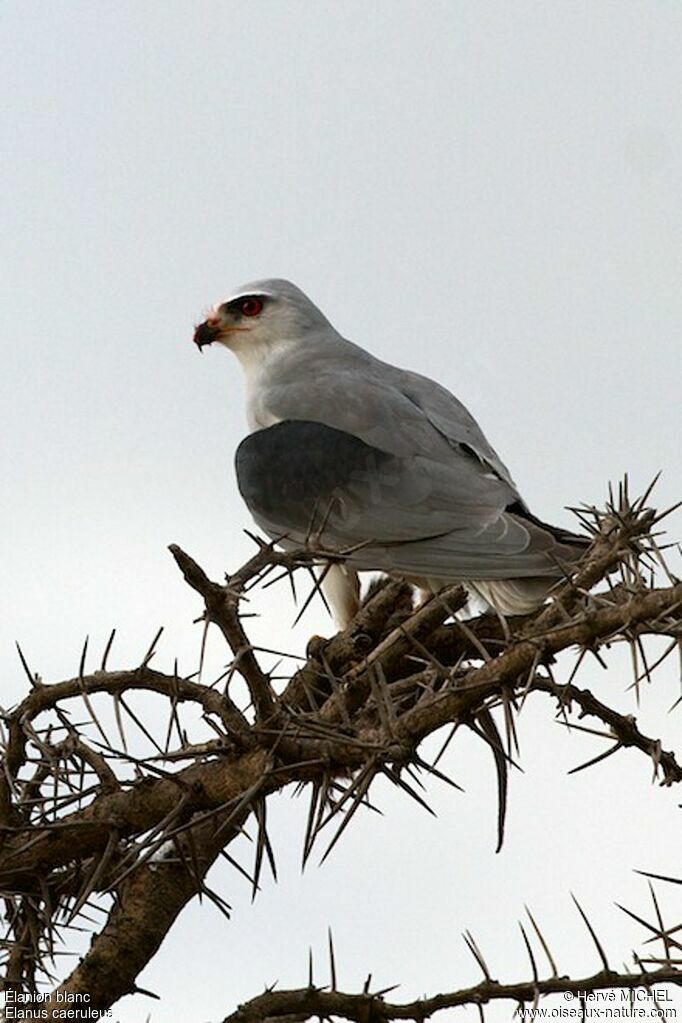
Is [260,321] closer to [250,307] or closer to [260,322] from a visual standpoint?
[260,322]

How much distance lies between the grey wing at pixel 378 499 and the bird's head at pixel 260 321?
138 centimetres

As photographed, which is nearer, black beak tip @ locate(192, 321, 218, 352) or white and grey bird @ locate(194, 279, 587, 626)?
white and grey bird @ locate(194, 279, 587, 626)

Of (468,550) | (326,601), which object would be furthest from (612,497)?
(326,601)

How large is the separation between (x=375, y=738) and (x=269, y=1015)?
25.3 inches

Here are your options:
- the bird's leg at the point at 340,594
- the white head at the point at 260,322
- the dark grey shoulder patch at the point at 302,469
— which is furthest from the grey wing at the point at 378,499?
the white head at the point at 260,322

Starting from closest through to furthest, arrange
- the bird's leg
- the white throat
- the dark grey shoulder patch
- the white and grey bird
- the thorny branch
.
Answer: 1. the thorny branch
2. the white and grey bird
3. the bird's leg
4. the dark grey shoulder patch
5. the white throat

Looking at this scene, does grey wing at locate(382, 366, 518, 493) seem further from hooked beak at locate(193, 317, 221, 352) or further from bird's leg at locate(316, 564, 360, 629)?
hooked beak at locate(193, 317, 221, 352)

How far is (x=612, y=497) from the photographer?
3.02 meters

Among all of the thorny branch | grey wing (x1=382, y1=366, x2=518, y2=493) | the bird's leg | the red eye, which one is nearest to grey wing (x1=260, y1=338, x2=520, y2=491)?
grey wing (x1=382, y1=366, x2=518, y2=493)

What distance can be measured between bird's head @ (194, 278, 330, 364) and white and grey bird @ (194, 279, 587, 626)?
0.64 m

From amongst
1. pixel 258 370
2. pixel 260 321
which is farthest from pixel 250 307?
pixel 258 370

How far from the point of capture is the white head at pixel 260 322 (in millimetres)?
8000

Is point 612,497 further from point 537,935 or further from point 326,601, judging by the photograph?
point 326,601

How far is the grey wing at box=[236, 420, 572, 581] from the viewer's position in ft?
19.3
